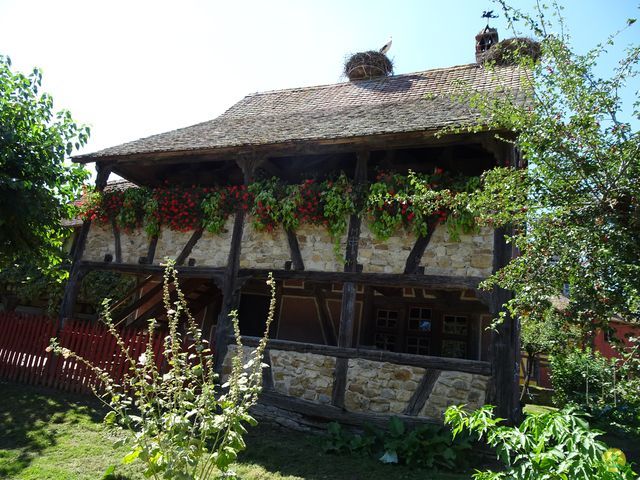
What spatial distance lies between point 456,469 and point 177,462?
3849mm

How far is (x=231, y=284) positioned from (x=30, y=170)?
4200 mm

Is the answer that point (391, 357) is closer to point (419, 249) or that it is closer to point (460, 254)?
point (419, 249)

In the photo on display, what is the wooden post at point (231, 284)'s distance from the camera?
24.0 ft

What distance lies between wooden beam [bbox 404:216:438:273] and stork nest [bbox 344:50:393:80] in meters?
8.44

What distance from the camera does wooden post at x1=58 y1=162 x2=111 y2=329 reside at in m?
8.82

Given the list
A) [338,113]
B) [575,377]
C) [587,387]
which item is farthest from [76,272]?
[575,377]

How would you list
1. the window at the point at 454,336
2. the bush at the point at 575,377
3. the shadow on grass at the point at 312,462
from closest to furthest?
the shadow on grass at the point at 312,462
the window at the point at 454,336
the bush at the point at 575,377

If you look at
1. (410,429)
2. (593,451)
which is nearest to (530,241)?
(593,451)

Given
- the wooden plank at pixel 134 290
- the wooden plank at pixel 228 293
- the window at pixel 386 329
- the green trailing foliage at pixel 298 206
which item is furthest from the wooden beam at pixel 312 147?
the window at pixel 386 329

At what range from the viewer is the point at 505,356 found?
18.6 feet

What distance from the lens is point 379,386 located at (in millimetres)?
6285

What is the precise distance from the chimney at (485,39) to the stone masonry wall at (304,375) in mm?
11305

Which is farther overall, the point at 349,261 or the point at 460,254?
the point at 349,261

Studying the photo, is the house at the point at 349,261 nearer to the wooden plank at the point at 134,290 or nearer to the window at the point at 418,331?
the window at the point at 418,331
